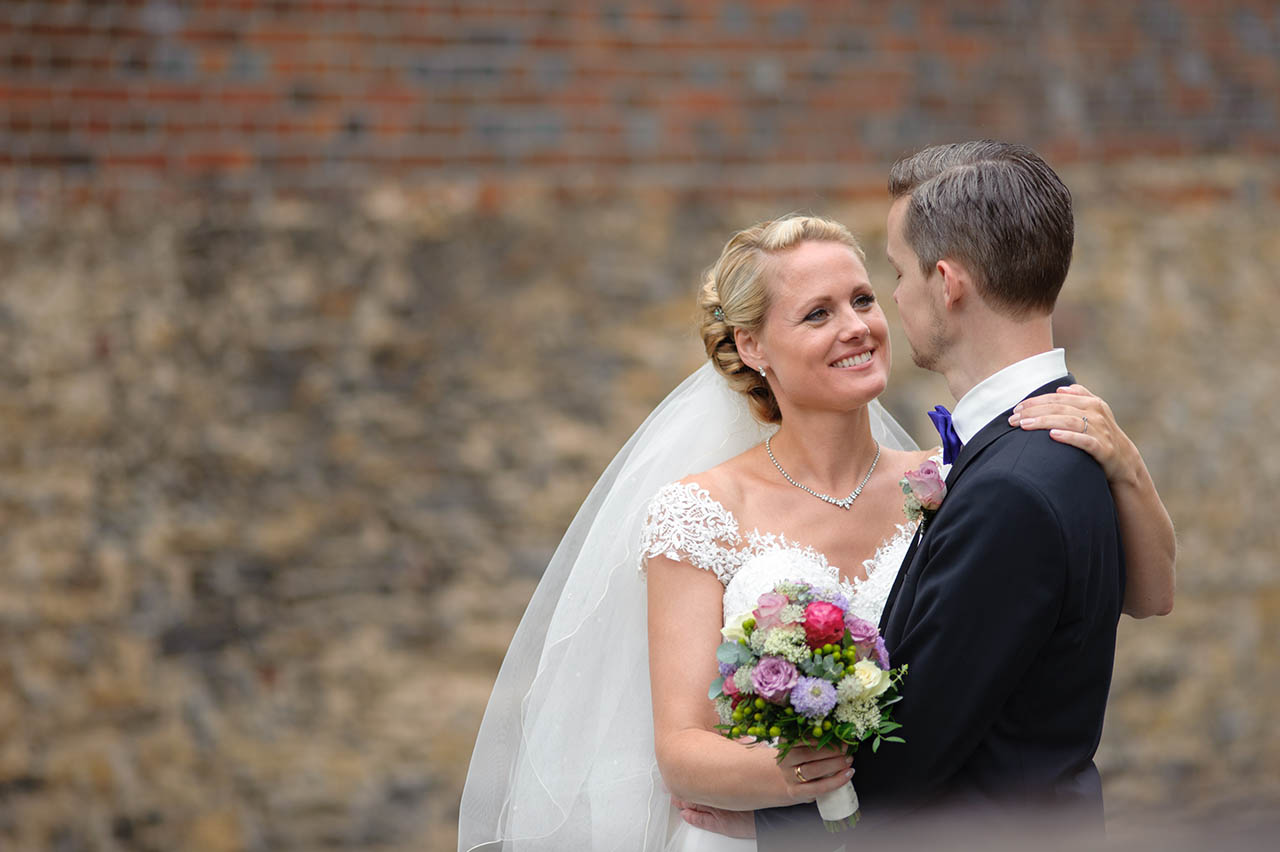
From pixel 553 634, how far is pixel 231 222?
304 centimetres

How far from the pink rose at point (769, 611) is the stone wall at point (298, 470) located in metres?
3.39

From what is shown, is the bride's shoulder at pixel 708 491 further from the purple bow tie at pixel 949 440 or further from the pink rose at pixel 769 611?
the pink rose at pixel 769 611

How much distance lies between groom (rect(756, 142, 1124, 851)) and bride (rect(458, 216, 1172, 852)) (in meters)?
0.35

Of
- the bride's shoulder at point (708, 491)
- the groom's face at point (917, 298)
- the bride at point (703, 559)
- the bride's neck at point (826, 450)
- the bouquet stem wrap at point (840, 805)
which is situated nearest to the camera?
the bouquet stem wrap at point (840, 805)

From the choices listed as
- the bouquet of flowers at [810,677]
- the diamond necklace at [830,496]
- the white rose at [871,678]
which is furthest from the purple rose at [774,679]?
the diamond necklace at [830,496]

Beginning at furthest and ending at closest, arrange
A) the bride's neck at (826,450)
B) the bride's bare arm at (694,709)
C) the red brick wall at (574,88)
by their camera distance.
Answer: the red brick wall at (574,88), the bride's neck at (826,450), the bride's bare arm at (694,709)

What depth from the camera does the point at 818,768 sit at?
225 centimetres

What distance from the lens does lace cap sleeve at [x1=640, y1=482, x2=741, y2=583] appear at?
9.49ft

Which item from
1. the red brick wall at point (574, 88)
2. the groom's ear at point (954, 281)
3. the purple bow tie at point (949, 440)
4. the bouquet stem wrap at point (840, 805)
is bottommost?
the bouquet stem wrap at point (840, 805)

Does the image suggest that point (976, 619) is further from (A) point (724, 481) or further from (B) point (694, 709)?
(A) point (724, 481)

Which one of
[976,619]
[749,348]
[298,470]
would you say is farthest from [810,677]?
[298,470]

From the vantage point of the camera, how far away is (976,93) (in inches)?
230

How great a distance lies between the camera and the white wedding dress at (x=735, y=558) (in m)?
2.85

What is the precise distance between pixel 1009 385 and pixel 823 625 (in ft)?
2.04
